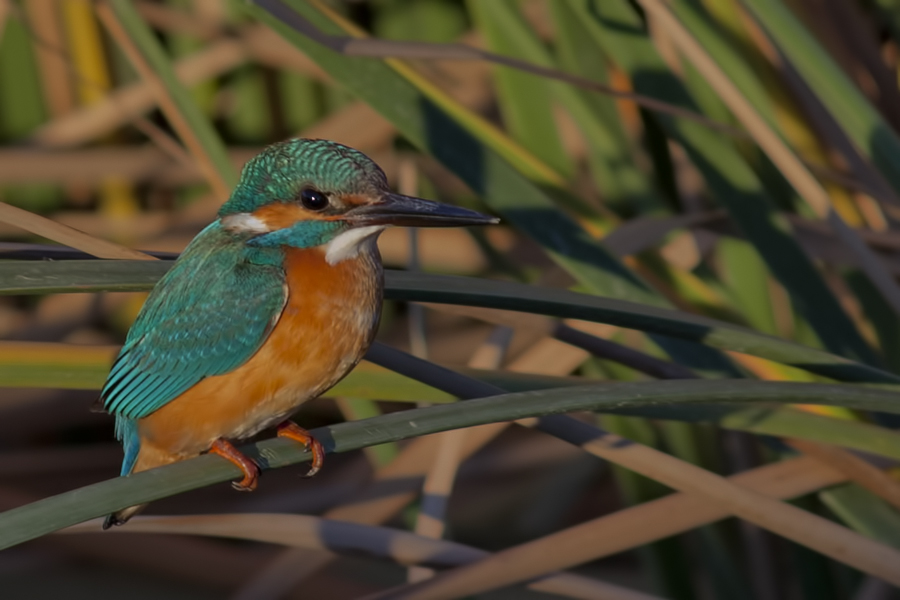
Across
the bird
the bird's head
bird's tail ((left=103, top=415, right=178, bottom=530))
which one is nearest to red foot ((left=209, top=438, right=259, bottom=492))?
the bird

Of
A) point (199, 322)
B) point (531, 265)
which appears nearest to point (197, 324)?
point (199, 322)

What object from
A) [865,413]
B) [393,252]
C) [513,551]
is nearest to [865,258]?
[865,413]

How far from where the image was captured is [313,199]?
140 centimetres

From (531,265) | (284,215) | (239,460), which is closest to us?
(239,460)

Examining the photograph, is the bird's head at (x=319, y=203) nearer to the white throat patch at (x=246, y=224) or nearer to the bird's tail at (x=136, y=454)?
the white throat patch at (x=246, y=224)

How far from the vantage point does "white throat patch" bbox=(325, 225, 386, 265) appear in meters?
1.41

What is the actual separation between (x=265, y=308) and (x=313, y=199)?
146mm

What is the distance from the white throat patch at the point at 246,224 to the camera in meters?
1.45

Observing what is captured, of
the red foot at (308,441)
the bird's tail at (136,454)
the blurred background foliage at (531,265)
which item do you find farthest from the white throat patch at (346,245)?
the bird's tail at (136,454)

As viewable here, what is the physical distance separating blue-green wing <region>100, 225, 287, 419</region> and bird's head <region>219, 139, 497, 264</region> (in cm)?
4

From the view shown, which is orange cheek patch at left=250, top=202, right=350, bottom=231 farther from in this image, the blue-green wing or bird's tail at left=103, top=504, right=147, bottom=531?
bird's tail at left=103, top=504, right=147, bottom=531

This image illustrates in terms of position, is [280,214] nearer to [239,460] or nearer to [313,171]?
[313,171]

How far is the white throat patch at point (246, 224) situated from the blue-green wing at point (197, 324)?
17 mm

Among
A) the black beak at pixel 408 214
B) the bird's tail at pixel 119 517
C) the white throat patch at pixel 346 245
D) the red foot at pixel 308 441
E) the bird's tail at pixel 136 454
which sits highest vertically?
the black beak at pixel 408 214
